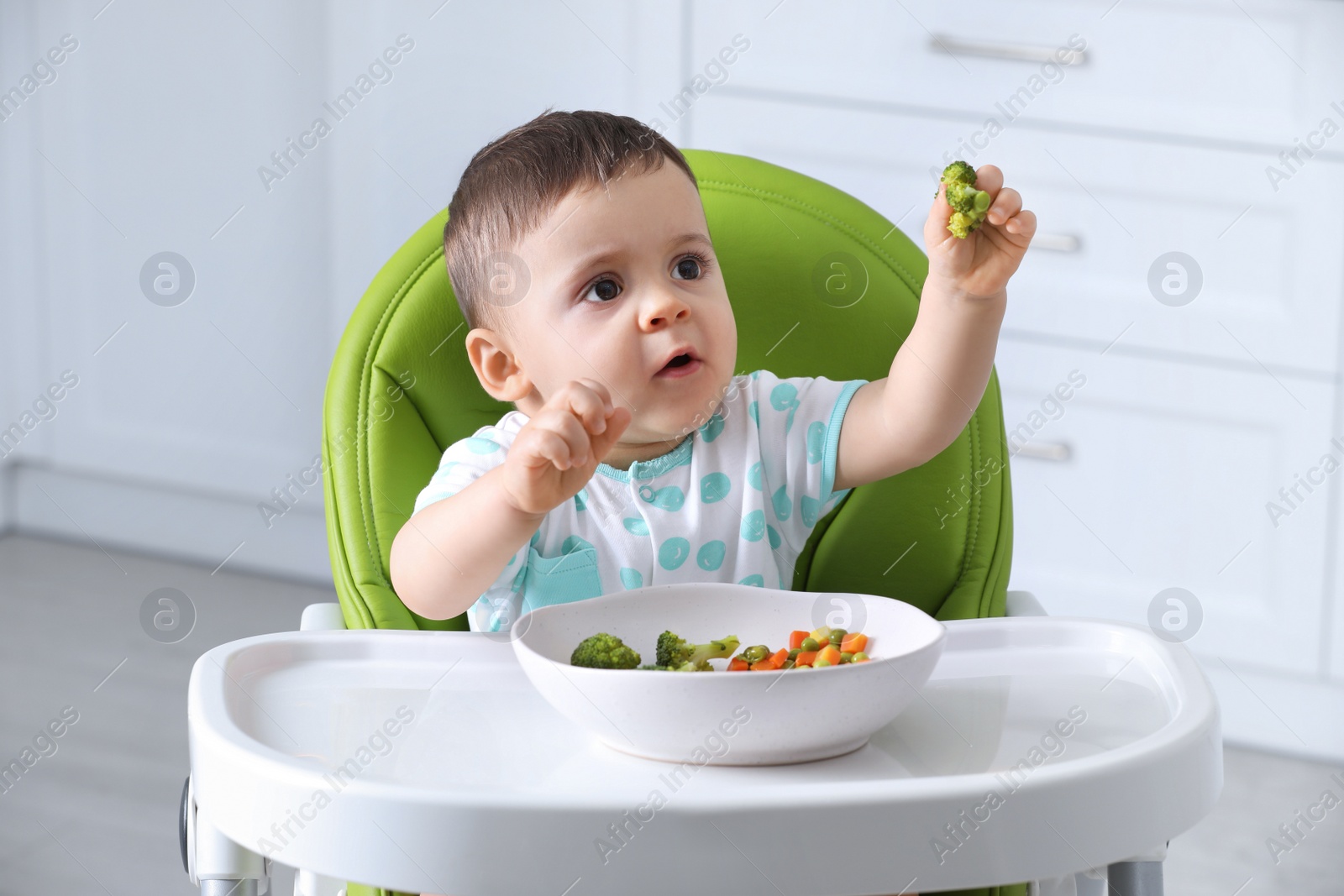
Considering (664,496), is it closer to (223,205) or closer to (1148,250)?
(1148,250)

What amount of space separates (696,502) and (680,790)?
14.6 inches

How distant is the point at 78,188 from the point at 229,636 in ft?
2.40

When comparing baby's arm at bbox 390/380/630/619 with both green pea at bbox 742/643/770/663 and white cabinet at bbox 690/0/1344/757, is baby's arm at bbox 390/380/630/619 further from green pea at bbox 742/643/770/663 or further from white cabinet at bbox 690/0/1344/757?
white cabinet at bbox 690/0/1344/757

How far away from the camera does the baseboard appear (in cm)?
226

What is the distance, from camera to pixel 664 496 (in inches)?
39.8

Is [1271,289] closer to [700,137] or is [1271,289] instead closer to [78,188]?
[700,137]

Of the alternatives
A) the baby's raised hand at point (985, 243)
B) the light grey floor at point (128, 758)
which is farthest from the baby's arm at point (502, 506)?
the light grey floor at point (128, 758)

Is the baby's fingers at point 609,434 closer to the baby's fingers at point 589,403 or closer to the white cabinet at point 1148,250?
the baby's fingers at point 589,403

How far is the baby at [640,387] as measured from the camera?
0.87 meters

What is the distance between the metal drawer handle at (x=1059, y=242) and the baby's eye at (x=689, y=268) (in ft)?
3.19

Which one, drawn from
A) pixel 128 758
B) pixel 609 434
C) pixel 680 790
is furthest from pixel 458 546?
pixel 128 758

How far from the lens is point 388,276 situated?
108 cm

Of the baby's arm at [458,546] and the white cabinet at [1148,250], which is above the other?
the white cabinet at [1148,250]

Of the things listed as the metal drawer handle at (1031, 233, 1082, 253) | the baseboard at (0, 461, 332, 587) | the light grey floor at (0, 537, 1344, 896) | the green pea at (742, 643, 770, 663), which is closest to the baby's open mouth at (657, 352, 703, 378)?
the green pea at (742, 643, 770, 663)
